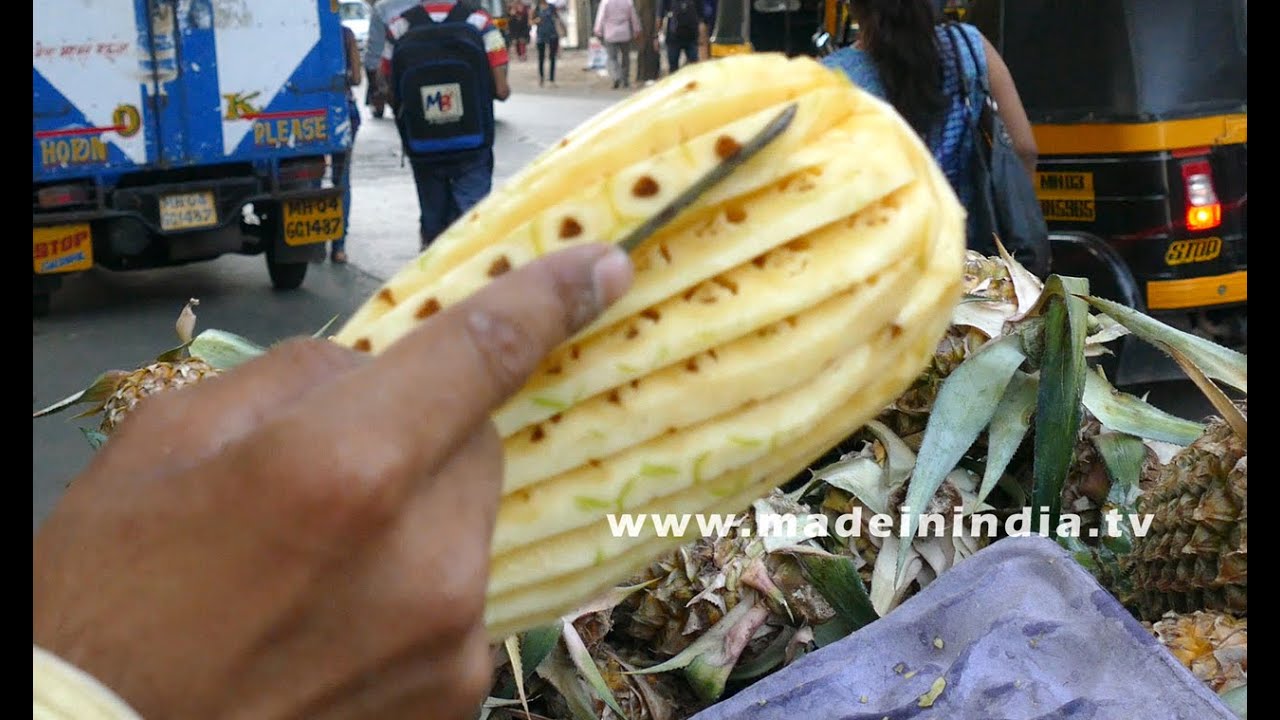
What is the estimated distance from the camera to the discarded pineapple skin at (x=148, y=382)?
6.65 feet

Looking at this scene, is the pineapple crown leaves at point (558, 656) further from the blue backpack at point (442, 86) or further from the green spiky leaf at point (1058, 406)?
the blue backpack at point (442, 86)

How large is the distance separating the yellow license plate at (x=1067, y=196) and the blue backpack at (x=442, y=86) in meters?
3.18

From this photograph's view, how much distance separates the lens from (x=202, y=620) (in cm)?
70

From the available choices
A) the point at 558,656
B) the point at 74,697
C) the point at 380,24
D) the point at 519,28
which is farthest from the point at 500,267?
the point at 519,28

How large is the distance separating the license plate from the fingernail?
7.52 m

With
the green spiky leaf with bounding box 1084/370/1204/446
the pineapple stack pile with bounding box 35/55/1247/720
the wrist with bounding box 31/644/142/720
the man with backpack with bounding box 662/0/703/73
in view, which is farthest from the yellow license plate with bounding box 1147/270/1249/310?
the man with backpack with bounding box 662/0/703/73

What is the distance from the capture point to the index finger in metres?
0.71

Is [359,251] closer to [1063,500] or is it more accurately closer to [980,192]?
[980,192]

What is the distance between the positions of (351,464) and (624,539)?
1.04 feet

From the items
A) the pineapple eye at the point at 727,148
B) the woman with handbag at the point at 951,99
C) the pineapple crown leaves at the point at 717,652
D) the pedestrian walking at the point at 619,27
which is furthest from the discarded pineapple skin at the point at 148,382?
the pedestrian walking at the point at 619,27

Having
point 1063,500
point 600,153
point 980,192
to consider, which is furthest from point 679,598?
point 980,192

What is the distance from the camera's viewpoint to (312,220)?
8.19 meters

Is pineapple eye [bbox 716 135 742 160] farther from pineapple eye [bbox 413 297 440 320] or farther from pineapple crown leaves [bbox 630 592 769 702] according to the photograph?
pineapple crown leaves [bbox 630 592 769 702]

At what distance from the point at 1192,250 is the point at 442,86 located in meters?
3.83
